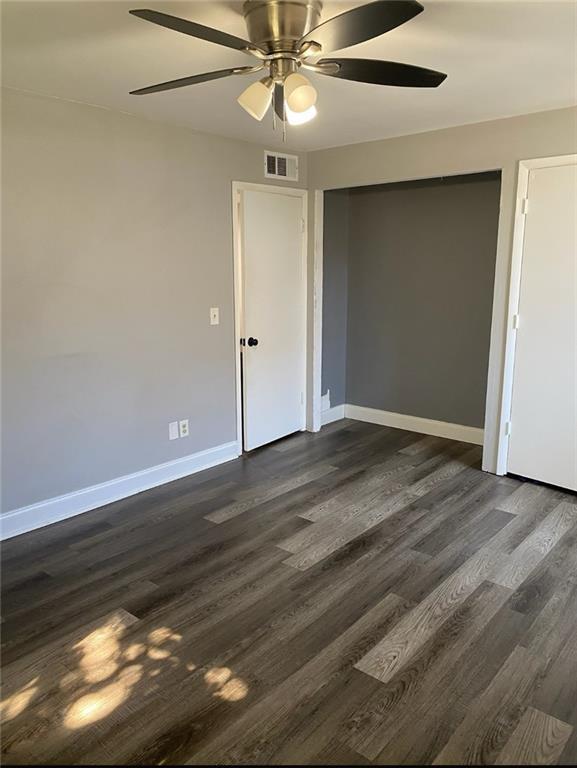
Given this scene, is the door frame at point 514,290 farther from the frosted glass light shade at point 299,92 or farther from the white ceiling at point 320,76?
Answer: the frosted glass light shade at point 299,92

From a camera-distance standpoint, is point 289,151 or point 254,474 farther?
point 289,151

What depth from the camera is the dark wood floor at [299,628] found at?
5.88ft

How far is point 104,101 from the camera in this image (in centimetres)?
305

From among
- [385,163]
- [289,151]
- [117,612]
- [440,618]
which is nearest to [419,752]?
[440,618]

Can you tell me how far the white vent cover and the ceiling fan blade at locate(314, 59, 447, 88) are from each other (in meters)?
2.31

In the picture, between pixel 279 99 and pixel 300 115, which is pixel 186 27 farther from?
pixel 279 99

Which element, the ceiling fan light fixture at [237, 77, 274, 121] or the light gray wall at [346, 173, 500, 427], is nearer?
the ceiling fan light fixture at [237, 77, 274, 121]

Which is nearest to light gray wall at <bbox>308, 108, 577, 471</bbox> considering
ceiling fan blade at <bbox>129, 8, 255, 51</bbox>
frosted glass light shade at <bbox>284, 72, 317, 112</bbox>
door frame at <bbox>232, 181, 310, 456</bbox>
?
door frame at <bbox>232, 181, 310, 456</bbox>

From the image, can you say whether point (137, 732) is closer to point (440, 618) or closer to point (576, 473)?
point (440, 618)

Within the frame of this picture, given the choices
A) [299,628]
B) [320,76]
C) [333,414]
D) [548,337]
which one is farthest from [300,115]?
[333,414]

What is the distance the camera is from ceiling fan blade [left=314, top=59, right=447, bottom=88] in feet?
6.16

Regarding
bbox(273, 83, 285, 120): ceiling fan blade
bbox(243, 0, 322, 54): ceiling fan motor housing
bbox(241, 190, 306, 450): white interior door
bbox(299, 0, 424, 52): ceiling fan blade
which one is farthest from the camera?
bbox(241, 190, 306, 450): white interior door

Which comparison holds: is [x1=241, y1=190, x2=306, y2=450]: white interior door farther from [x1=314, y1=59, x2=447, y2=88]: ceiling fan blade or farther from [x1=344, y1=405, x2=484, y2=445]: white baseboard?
[x1=314, y1=59, x2=447, y2=88]: ceiling fan blade

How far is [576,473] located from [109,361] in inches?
121
